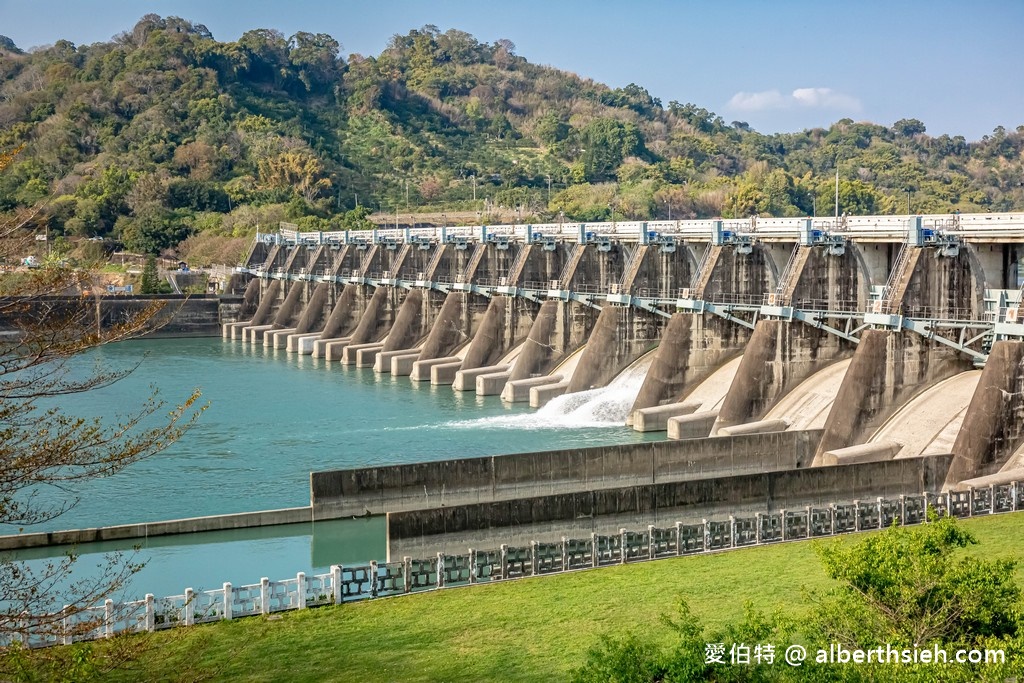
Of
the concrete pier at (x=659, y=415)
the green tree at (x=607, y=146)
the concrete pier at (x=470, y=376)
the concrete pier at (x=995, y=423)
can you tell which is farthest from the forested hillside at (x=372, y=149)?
the concrete pier at (x=995, y=423)

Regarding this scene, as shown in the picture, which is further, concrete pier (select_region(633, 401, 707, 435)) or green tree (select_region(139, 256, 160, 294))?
green tree (select_region(139, 256, 160, 294))

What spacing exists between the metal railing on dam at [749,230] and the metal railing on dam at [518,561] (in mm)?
9501

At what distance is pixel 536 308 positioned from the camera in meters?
46.9

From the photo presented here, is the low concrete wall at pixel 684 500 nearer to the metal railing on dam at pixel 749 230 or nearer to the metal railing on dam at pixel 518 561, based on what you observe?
the metal railing on dam at pixel 518 561

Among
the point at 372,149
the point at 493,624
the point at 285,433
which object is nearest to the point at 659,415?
the point at 285,433

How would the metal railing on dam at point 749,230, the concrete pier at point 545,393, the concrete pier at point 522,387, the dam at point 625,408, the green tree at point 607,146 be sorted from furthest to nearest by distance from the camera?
the green tree at point 607,146
the concrete pier at point 522,387
the concrete pier at point 545,393
the metal railing on dam at point 749,230
the dam at point 625,408

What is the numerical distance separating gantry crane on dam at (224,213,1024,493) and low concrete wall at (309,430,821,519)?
230 cm

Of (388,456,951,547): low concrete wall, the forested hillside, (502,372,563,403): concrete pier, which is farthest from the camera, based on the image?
the forested hillside

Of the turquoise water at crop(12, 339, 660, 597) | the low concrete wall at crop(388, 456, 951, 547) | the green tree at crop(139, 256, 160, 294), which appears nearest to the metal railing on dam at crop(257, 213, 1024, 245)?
the turquoise water at crop(12, 339, 660, 597)

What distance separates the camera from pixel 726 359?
35812 mm

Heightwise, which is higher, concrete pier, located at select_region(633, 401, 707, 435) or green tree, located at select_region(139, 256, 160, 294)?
green tree, located at select_region(139, 256, 160, 294)

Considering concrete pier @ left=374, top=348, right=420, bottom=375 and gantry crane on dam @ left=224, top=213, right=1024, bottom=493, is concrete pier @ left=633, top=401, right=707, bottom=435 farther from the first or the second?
concrete pier @ left=374, top=348, right=420, bottom=375

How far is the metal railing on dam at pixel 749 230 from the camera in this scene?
92.9 ft

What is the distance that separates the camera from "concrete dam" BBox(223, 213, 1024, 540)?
23.2 meters
